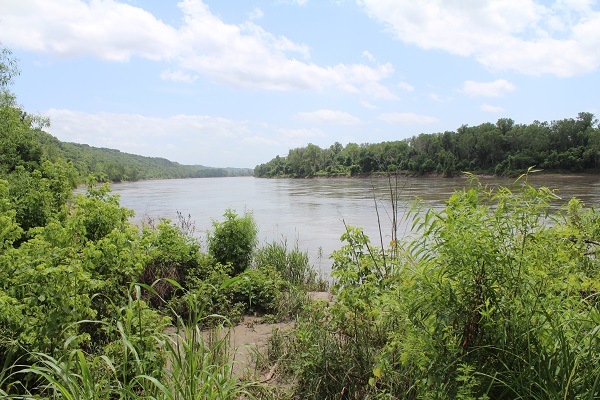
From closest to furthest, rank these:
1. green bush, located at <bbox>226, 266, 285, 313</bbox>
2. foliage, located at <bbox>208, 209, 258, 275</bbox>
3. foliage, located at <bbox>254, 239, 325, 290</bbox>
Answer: green bush, located at <bbox>226, 266, 285, 313</bbox>
foliage, located at <bbox>208, 209, 258, 275</bbox>
foliage, located at <bbox>254, 239, 325, 290</bbox>

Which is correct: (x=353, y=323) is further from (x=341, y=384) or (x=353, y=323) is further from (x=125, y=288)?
(x=125, y=288)

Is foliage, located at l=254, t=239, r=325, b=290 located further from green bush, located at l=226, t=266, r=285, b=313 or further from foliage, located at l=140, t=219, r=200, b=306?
foliage, located at l=140, t=219, r=200, b=306

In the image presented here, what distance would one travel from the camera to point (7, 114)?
13203mm

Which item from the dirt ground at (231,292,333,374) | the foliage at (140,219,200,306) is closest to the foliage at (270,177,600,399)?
the dirt ground at (231,292,333,374)

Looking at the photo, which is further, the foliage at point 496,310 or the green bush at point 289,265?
the green bush at point 289,265

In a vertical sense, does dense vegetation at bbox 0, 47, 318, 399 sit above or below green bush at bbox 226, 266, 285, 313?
above

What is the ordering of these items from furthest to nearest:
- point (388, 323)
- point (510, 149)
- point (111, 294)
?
point (510, 149) → point (111, 294) → point (388, 323)

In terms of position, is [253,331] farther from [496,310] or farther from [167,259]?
[496,310]

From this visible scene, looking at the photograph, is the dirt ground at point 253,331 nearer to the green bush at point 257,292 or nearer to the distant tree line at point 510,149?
the green bush at point 257,292

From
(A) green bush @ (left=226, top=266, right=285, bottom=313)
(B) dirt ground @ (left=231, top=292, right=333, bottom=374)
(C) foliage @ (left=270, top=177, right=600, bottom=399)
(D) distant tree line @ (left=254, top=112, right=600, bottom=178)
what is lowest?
(B) dirt ground @ (left=231, top=292, right=333, bottom=374)

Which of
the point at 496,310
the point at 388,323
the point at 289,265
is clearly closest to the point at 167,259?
the point at 289,265

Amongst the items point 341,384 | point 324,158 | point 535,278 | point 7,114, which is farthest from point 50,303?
point 324,158

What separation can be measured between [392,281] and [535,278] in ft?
4.23

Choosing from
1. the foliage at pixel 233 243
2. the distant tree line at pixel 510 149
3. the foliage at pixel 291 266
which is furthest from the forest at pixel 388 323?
the distant tree line at pixel 510 149
